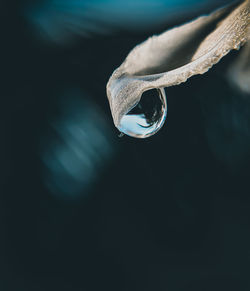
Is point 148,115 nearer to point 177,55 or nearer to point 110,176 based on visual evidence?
point 177,55

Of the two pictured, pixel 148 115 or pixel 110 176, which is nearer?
pixel 148 115

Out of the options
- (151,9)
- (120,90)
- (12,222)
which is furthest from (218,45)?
(12,222)

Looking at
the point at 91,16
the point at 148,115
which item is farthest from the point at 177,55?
the point at 91,16

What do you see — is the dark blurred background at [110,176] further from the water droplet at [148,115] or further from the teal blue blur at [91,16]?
the water droplet at [148,115]

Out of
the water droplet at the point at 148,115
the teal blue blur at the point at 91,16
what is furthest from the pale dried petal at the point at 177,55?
the teal blue blur at the point at 91,16

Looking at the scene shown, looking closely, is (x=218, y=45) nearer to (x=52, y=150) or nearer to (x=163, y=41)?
(x=163, y=41)
